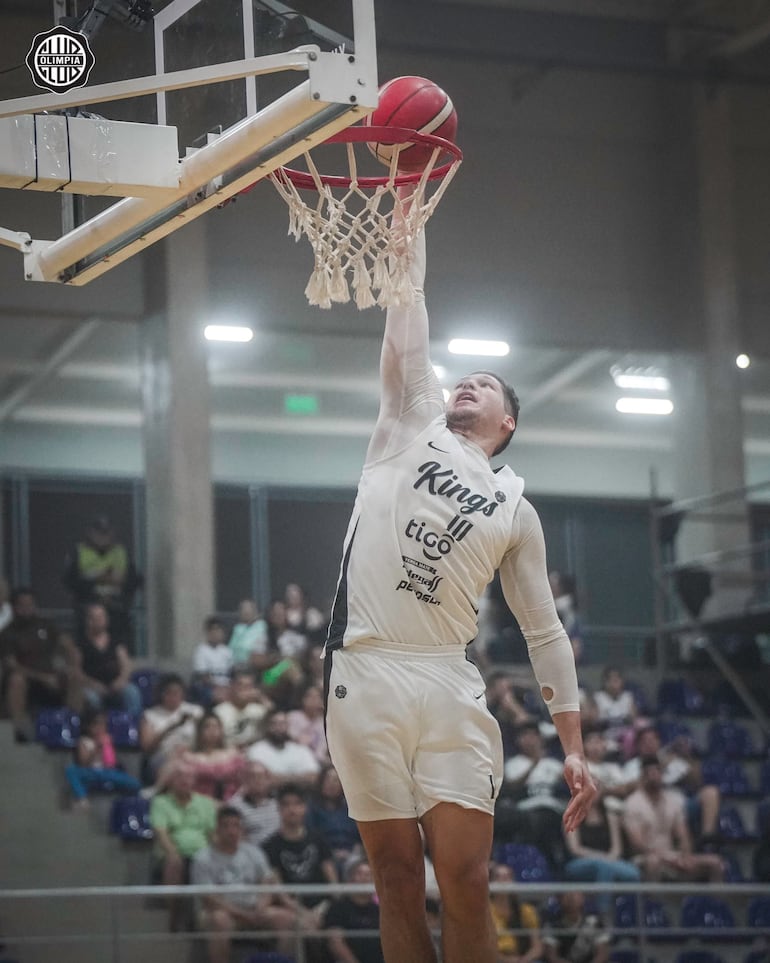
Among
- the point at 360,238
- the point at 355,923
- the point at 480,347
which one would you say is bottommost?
the point at 355,923

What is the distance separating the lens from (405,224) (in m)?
5.15

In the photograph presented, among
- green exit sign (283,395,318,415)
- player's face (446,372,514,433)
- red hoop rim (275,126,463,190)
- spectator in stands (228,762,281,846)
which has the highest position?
green exit sign (283,395,318,415)

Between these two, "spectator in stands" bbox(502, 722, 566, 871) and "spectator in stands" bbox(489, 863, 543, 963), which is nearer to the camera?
"spectator in stands" bbox(489, 863, 543, 963)

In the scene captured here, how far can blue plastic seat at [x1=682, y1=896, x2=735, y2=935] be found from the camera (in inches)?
471

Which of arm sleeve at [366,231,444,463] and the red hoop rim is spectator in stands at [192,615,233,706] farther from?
arm sleeve at [366,231,444,463]

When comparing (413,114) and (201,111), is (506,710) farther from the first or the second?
(201,111)

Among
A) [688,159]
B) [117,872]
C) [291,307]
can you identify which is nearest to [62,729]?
[117,872]

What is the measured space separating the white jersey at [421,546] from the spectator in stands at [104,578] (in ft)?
32.9

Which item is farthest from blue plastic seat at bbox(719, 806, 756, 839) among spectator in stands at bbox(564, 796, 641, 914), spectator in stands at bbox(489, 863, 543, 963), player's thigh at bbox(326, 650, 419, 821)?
player's thigh at bbox(326, 650, 419, 821)

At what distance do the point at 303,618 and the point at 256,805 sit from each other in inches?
142

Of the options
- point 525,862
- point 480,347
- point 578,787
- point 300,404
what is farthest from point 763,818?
point 300,404

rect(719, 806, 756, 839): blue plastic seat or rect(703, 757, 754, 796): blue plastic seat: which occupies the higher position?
rect(703, 757, 754, 796): blue plastic seat

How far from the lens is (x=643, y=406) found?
2309cm

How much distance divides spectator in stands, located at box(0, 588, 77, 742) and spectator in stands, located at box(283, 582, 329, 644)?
218cm
